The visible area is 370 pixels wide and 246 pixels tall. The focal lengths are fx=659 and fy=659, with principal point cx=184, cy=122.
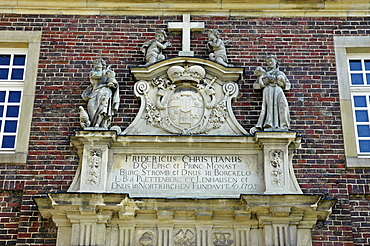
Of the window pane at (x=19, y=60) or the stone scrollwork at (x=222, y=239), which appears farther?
the window pane at (x=19, y=60)

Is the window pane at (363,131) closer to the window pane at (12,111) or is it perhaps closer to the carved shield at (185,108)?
the carved shield at (185,108)

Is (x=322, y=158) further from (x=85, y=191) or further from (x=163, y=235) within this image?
(x=85, y=191)

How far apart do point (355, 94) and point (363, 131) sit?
710 millimetres

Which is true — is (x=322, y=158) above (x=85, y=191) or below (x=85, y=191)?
above

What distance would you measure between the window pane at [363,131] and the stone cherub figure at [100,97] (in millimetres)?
4014

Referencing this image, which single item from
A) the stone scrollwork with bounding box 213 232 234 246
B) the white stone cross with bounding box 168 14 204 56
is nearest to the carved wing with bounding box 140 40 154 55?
the white stone cross with bounding box 168 14 204 56

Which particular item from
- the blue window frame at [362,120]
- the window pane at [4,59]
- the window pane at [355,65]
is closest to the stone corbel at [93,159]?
the window pane at [4,59]

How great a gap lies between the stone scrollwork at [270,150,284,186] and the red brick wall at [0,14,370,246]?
37cm

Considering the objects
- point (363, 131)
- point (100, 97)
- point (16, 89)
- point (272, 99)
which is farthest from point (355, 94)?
point (16, 89)

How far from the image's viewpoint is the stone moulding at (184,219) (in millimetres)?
9602

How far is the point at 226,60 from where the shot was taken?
1122cm

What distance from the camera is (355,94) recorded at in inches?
444

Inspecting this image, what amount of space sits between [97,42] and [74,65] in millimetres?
607

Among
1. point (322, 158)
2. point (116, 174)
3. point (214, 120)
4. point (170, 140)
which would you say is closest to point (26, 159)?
point (116, 174)
